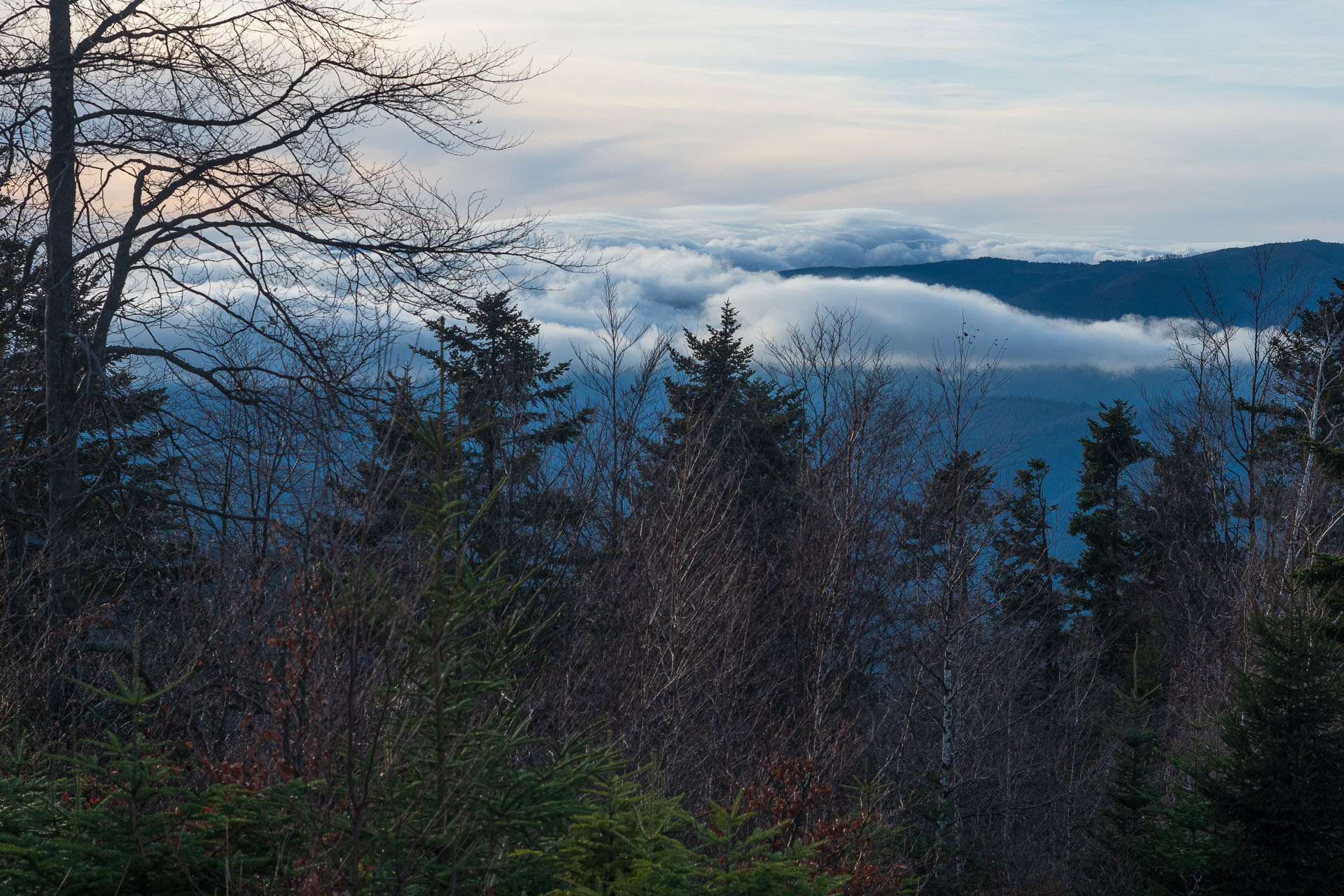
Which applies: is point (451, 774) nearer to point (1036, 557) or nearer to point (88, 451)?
point (88, 451)

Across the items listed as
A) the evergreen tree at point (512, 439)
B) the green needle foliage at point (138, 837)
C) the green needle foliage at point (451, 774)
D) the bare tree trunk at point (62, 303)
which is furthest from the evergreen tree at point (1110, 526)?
the green needle foliage at point (138, 837)

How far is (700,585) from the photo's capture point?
14.4 metres

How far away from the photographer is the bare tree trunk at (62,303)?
9.51m

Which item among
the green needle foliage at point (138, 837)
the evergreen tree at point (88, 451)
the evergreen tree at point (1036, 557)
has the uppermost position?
the evergreen tree at point (88, 451)

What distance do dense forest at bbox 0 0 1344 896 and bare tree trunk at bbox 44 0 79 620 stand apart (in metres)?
0.04

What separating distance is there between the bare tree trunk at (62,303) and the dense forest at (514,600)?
4cm

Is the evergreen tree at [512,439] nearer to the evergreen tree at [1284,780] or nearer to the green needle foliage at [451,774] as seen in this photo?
the green needle foliage at [451,774]

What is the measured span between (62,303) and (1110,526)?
110 feet

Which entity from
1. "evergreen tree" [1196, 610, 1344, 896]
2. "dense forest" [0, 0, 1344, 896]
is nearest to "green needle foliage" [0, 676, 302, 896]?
"dense forest" [0, 0, 1344, 896]

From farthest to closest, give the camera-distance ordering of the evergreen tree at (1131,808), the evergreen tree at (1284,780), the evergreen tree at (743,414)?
the evergreen tree at (743,414) → the evergreen tree at (1131,808) → the evergreen tree at (1284,780)

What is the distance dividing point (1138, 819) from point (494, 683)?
1140 cm

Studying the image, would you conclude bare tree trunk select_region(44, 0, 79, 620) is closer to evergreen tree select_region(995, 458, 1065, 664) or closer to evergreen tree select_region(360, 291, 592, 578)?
evergreen tree select_region(360, 291, 592, 578)

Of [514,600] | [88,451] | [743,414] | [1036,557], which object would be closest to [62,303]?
[88,451]

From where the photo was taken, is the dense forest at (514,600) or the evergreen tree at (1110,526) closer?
the dense forest at (514,600)
